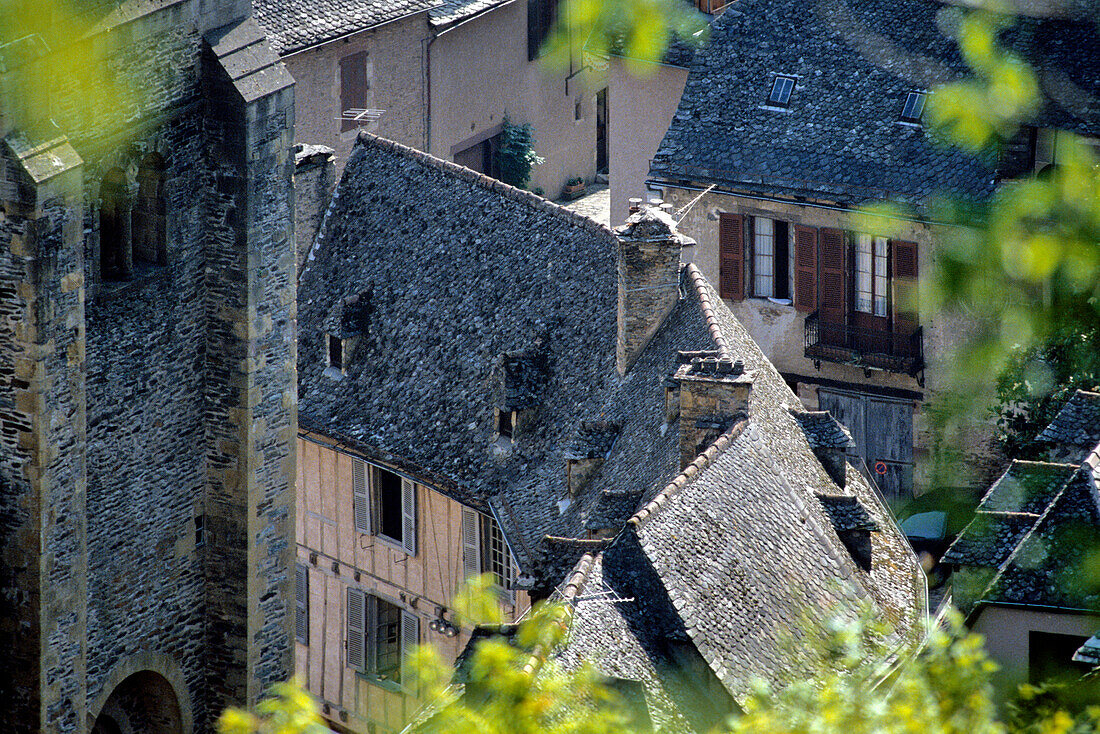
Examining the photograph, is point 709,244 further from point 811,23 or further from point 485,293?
point 485,293

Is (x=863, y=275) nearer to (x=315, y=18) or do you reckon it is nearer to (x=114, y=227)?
(x=315, y=18)

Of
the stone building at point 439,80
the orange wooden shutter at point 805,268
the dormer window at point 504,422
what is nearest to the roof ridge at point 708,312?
the dormer window at point 504,422

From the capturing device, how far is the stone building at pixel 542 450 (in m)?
21.5

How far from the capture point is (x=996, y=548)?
22.0 m

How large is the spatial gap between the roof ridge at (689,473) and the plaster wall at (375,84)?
63.3 ft

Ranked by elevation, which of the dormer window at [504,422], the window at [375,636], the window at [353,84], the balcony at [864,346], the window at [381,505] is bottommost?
the window at [375,636]

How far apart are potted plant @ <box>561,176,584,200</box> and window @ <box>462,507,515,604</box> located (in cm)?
2389

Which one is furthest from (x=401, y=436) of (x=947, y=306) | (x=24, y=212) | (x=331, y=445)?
(x=947, y=306)

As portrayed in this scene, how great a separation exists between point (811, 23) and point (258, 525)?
16623 millimetres

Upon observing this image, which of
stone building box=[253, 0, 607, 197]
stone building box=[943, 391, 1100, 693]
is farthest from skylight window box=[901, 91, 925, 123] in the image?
stone building box=[943, 391, 1100, 693]

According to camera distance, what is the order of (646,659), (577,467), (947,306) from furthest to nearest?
(577,467) → (646,659) → (947,306)

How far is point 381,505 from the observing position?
103 ft

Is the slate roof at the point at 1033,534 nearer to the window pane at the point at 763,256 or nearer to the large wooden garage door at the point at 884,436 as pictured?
the large wooden garage door at the point at 884,436

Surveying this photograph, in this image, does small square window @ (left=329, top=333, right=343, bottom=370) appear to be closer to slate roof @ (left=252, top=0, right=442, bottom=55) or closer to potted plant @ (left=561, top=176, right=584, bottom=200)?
slate roof @ (left=252, top=0, right=442, bottom=55)
